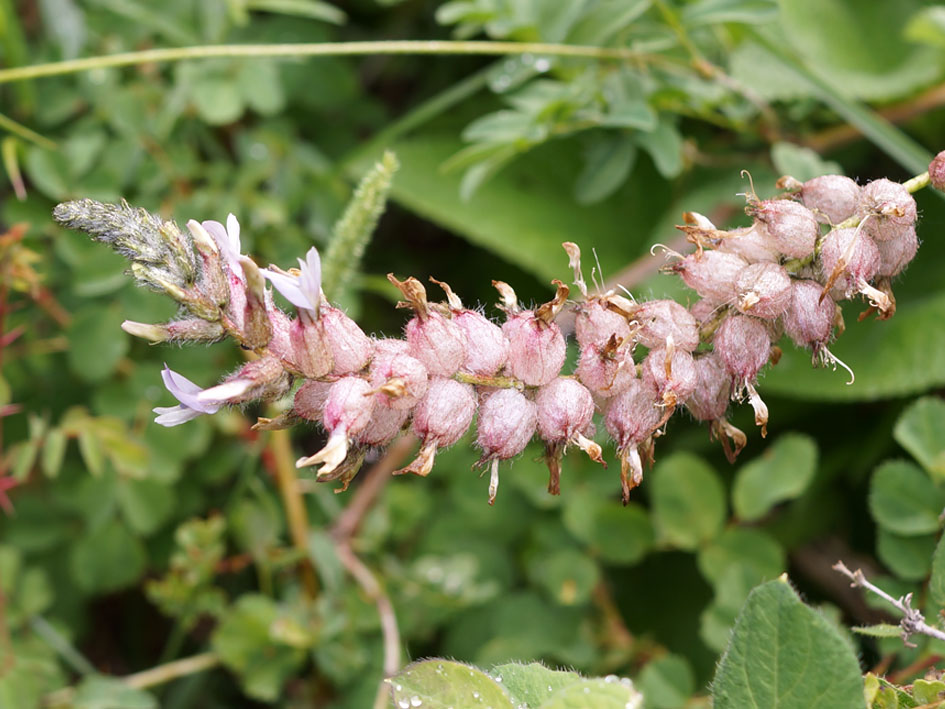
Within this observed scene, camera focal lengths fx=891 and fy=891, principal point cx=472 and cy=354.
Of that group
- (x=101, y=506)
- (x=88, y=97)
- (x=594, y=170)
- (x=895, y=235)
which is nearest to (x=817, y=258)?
(x=895, y=235)

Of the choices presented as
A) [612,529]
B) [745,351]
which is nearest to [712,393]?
[745,351]

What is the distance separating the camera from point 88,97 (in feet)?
7.75

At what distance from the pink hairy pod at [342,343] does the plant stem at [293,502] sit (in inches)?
46.7

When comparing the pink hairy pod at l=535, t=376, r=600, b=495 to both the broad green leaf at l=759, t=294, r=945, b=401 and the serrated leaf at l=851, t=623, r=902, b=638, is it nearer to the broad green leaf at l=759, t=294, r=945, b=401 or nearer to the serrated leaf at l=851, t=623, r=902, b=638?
the serrated leaf at l=851, t=623, r=902, b=638

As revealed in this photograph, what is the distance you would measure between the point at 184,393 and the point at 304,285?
18 centimetres

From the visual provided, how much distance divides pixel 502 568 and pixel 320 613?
0.48 m

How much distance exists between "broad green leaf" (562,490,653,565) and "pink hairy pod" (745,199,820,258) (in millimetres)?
1061

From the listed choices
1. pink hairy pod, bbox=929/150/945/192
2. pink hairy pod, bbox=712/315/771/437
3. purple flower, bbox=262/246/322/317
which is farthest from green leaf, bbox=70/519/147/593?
pink hairy pod, bbox=929/150/945/192

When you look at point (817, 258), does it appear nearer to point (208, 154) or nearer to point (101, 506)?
point (101, 506)

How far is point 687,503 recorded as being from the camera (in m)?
2.01

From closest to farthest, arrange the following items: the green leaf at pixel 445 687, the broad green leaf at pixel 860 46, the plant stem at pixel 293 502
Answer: the green leaf at pixel 445 687 < the plant stem at pixel 293 502 < the broad green leaf at pixel 860 46

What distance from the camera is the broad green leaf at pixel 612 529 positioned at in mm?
2047

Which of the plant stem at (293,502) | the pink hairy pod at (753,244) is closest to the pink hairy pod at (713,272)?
the pink hairy pod at (753,244)

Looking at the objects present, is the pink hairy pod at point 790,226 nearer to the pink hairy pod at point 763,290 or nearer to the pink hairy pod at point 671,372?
the pink hairy pod at point 763,290
